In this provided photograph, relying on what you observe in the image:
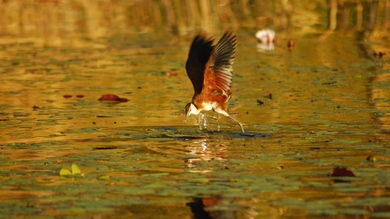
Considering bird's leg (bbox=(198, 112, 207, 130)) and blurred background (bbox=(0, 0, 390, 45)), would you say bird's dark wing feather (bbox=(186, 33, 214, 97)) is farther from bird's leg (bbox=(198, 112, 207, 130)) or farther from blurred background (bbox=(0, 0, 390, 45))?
blurred background (bbox=(0, 0, 390, 45))

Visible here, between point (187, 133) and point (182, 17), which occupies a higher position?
point (182, 17)

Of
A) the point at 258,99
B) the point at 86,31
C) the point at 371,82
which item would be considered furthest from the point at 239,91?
the point at 86,31

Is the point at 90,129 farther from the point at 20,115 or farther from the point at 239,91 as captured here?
the point at 239,91

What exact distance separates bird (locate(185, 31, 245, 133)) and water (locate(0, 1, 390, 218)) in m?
0.33

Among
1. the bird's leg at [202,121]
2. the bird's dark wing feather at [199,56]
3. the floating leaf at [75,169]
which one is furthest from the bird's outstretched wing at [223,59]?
the floating leaf at [75,169]

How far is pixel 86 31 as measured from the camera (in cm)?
2180

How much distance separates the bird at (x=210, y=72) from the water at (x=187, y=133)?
33cm

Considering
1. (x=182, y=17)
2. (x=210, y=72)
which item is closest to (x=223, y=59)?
(x=210, y=72)

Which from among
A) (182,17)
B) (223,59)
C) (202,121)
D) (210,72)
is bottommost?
(202,121)

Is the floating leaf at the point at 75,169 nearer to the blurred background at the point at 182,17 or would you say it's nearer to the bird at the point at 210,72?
the bird at the point at 210,72

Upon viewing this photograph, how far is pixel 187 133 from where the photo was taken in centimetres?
995

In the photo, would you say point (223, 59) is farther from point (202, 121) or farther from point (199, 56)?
point (202, 121)

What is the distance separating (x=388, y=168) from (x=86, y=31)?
1509cm

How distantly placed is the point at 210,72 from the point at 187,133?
0.71m
